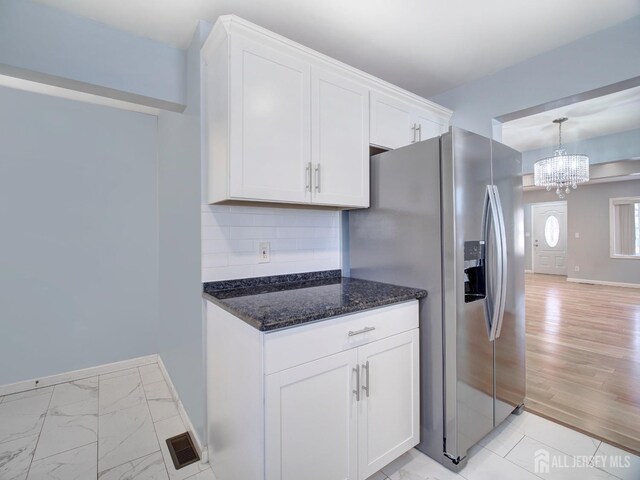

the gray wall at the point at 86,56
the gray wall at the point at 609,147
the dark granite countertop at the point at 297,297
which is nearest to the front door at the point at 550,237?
the gray wall at the point at 609,147

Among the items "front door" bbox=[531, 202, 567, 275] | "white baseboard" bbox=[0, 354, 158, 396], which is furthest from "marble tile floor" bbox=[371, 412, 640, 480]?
"front door" bbox=[531, 202, 567, 275]

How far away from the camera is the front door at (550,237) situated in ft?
27.5

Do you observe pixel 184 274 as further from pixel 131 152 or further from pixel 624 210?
pixel 624 210

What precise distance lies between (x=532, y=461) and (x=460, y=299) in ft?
3.28

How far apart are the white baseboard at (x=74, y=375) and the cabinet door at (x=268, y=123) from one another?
2.42 m

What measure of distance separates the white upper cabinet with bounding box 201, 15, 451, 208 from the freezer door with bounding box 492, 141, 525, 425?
826 mm

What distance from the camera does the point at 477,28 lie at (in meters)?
1.87

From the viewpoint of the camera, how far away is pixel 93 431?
6.48 feet

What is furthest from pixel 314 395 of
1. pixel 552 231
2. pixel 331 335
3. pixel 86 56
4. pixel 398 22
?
pixel 552 231

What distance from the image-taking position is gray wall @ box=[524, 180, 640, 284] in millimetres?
6602

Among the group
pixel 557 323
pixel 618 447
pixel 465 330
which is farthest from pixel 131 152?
pixel 557 323

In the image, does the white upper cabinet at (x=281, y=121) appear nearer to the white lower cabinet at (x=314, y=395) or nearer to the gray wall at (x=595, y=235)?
the white lower cabinet at (x=314, y=395)

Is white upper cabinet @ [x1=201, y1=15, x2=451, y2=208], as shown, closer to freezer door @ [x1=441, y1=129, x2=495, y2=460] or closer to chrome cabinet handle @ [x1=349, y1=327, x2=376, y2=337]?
freezer door @ [x1=441, y1=129, x2=495, y2=460]

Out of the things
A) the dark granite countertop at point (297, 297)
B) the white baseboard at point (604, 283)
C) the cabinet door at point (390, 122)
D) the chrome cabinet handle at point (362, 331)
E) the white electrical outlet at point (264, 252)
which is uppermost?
the cabinet door at point (390, 122)
